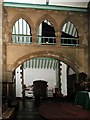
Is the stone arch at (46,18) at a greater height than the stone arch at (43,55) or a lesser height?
greater

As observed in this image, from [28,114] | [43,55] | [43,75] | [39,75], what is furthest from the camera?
[43,75]

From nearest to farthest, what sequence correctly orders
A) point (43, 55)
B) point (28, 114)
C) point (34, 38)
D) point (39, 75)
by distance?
1. point (28, 114)
2. point (34, 38)
3. point (43, 55)
4. point (39, 75)

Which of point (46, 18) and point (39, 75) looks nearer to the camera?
point (46, 18)

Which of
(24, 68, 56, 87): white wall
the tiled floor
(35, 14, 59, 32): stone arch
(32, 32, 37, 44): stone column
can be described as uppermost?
(35, 14, 59, 32): stone arch

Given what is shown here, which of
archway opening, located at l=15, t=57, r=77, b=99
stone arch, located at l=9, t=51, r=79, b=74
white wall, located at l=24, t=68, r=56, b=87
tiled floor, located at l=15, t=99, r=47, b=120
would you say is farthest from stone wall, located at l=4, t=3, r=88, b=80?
white wall, located at l=24, t=68, r=56, b=87

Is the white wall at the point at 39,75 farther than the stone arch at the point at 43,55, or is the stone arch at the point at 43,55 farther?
the white wall at the point at 39,75

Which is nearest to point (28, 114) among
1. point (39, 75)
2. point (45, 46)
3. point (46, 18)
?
point (45, 46)

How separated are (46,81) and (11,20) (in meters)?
8.58

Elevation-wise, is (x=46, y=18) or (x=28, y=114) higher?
(x=46, y=18)

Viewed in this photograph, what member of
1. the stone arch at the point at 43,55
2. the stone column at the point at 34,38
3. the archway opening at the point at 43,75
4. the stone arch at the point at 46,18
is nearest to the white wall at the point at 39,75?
the archway opening at the point at 43,75

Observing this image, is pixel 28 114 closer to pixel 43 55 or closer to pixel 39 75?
pixel 43 55

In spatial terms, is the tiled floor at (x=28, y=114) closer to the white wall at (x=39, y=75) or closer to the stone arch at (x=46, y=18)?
the stone arch at (x=46, y=18)

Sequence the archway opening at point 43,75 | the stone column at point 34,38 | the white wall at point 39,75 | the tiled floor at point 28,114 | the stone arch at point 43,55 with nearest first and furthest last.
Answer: the tiled floor at point 28,114
the stone arch at point 43,55
the stone column at point 34,38
the archway opening at point 43,75
the white wall at point 39,75

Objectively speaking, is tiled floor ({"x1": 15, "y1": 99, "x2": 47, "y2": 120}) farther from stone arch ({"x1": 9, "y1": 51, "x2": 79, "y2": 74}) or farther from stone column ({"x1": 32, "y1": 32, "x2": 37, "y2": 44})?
stone column ({"x1": 32, "y1": 32, "x2": 37, "y2": 44})
